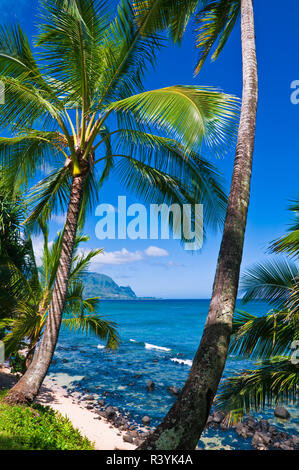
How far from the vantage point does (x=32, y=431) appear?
14.0 ft

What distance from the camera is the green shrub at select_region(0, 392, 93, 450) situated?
3.82m

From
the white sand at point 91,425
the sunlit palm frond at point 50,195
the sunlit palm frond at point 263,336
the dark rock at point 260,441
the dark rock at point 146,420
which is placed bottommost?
the dark rock at point 146,420

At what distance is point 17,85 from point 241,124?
3.85m

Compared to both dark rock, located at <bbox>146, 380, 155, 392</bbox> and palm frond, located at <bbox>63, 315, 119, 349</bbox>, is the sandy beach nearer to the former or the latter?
palm frond, located at <bbox>63, 315, 119, 349</bbox>

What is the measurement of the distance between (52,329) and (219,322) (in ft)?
12.4

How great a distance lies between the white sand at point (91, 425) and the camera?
707 centimetres

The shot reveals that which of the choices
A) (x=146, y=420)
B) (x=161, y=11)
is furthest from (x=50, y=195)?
(x=146, y=420)

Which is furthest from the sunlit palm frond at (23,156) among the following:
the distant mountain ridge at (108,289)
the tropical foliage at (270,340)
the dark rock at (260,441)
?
the distant mountain ridge at (108,289)

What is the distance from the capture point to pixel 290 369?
3.76m

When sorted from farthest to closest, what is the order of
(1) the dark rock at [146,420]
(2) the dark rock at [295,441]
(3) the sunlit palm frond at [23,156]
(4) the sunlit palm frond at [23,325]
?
(1) the dark rock at [146,420] → (2) the dark rock at [295,441] → (4) the sunlit palm frond at [23,325] → (3) the sunlit palm frond at [23,156]

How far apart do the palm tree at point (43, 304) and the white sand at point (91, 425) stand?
6.37 feet

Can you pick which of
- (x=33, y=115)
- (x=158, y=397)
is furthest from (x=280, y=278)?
(x=158, y=397)

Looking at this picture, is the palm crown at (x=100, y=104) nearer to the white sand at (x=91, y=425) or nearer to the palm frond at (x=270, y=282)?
the palm frond at (x=270, y=282)
